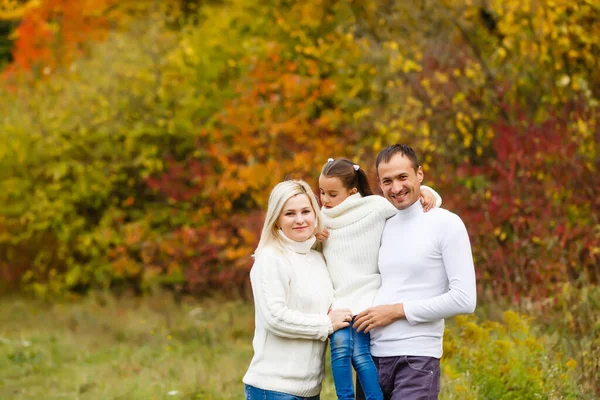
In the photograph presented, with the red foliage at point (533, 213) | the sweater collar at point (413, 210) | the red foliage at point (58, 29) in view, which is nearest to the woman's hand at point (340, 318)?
the sweater collar at point (413, 210)

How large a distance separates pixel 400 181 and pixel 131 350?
628 cm

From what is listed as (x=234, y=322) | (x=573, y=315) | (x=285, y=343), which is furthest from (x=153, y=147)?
(x=285, y=343)

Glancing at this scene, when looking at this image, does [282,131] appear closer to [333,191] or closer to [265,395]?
[333,191]

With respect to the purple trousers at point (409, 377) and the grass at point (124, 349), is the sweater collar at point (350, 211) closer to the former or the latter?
the purple trousers at point (409, 377)

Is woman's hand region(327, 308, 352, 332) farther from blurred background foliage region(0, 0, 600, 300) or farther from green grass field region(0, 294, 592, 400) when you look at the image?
blurred background foliage region(0, 0, 600, 300)

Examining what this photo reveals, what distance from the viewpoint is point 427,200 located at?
12.8 ft

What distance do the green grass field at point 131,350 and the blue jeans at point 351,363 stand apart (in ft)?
4.18

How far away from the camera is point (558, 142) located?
8.39 metres

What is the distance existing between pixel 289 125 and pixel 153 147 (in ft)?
A: 8.91

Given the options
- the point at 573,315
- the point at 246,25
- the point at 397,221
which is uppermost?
the point at 246,25

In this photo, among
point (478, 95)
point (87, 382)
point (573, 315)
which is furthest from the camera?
point (478, 95)

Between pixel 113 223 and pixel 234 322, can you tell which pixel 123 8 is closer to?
pixel 113 223

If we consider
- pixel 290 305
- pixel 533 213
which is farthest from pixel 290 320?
pixel 533 213

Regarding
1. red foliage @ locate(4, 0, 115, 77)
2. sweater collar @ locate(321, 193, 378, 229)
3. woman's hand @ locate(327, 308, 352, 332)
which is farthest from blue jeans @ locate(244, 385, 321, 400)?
red foliage @ locate(4, 0, 115, 77)
